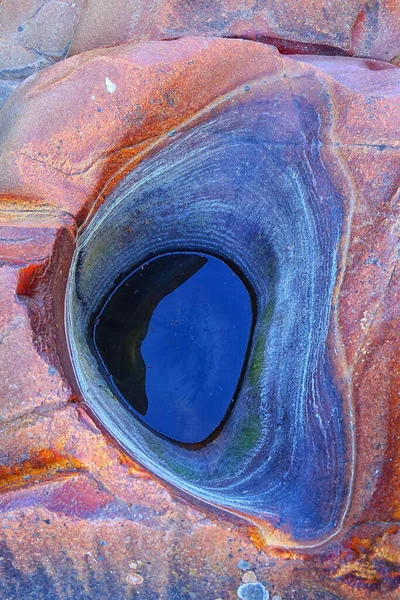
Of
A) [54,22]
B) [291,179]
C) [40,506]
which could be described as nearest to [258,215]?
[291,179]

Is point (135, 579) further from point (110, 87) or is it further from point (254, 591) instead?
point (110, 87)

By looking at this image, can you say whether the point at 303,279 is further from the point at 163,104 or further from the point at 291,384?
the point at 163,104

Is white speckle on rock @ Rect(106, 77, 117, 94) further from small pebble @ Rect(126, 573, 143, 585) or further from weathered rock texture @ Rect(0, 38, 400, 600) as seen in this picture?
small pebble @ Rect(126, 573, 143, 585)

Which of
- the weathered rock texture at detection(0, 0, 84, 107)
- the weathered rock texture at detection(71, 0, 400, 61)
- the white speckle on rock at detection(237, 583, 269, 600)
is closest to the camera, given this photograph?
the white speckle on rock at detection(237, 583, 269, 600)

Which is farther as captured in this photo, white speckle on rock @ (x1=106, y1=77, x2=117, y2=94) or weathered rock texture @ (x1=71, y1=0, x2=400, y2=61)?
weathered rock texture @ (x1=71, y1=0, x2=400, y2=61)

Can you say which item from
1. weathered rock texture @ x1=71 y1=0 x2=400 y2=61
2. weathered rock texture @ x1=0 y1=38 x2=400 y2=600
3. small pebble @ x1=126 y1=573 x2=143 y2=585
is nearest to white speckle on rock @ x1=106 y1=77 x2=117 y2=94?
weathered rock texture @ x1=0 y1=38 x2=400 y2=600

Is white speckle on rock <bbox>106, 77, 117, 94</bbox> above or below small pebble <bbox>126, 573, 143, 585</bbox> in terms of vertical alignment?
above

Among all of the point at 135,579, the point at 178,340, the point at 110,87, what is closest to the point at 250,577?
Result: the point at 135,579
